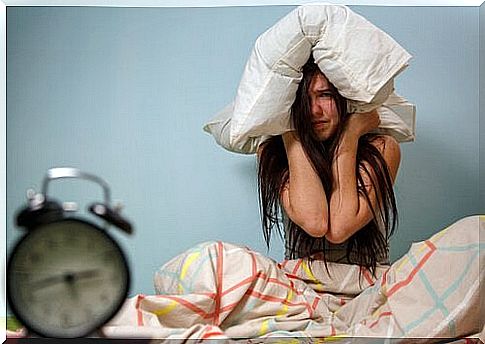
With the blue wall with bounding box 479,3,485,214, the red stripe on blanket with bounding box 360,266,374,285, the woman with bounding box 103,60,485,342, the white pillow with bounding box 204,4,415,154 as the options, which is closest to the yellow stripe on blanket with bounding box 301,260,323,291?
the woman with bounding box 103,60,485,342

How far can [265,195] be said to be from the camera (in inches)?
86.5

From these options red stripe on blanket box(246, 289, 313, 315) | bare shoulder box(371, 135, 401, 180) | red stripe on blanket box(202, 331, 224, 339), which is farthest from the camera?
bare shoulder box(371, 135, 401, 180)

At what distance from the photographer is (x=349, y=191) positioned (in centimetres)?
212

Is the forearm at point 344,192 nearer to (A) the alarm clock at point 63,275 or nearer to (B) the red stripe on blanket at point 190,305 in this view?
(B) the red stripe on blanket at point 190,305

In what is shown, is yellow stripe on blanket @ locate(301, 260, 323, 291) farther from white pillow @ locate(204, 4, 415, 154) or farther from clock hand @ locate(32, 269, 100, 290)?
clock hand @ locate(32, 269, 100, 290)

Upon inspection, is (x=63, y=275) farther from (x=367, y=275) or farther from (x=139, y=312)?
(x=367, y=275)

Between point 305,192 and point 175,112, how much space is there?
383 mm

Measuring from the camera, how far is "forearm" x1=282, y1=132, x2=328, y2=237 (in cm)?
212

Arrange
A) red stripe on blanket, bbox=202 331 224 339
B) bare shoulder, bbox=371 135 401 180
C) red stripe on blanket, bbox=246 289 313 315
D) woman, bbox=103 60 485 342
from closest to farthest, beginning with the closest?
red stripe on blanket, bbox=202 331 224 339 → woman, bbox=103 60 485 342 → red stripe on blanket, bbox=246 289 313 315 → bare shoulder, bbox=371 135 401 180

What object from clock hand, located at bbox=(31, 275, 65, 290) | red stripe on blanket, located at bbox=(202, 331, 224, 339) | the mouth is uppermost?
the mouth

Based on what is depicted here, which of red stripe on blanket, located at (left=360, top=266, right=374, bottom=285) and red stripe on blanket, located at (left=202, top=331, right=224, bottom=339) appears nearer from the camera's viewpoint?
red stripe on blanket, located at (left=202, top=331, right=224, bottom=339)

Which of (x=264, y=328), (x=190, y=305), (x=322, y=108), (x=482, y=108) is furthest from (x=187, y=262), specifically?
(x=482, y=108)

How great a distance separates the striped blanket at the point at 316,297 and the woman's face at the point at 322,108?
31cm

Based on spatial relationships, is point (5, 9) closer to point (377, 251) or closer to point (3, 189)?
point (3, 189)
